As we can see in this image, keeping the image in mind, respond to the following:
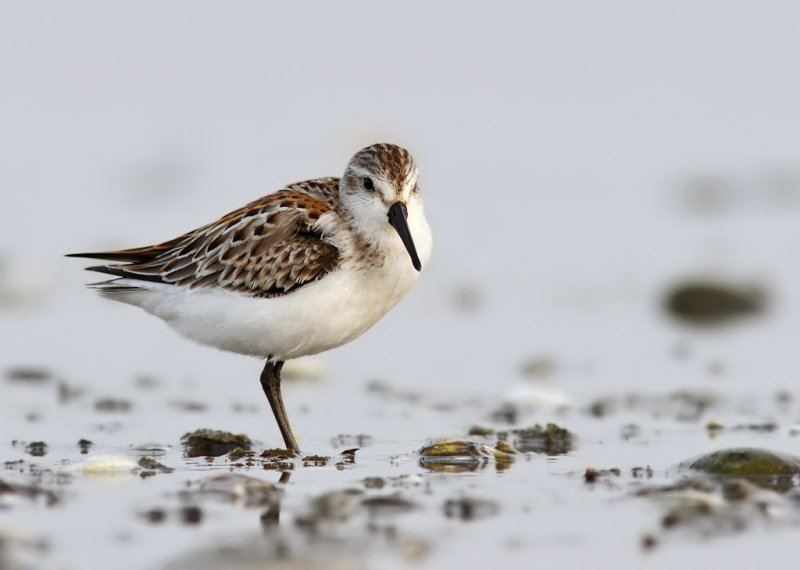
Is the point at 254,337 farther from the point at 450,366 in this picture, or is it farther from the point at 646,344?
the point at 646,344

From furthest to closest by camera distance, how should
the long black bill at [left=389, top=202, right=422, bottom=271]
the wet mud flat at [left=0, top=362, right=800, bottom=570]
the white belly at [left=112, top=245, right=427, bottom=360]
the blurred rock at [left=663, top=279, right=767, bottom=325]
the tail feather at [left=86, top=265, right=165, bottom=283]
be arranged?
the blurred rock at [left=663, top=279, right=767, bottom=325]
the tail feather at [left=86, top=265, right=165, bottom=283]
the white belly at [left=112, top=245, right=427, bottom=360]
the long black bill at [left=389, top=202, right=422, bottom=271]
the wet mud flat at [left=0, top=362, right=800, bottom=570]

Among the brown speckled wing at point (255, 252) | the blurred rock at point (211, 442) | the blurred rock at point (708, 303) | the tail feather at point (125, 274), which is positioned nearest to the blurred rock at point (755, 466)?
the brown speckled wing at point (255, 252)

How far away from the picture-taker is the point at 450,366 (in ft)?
29.5

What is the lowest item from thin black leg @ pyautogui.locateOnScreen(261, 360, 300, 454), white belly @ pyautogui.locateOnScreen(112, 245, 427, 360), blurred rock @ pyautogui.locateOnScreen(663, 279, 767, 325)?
thin black leg @ pyautogui.locateOnScreen(261, 360, 300, 454)

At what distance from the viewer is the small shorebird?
675cm

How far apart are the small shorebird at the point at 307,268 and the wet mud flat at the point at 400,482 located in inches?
22.4

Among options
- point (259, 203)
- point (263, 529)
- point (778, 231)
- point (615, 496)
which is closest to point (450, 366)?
point (259, 203)

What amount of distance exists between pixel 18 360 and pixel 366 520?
4.62 metres

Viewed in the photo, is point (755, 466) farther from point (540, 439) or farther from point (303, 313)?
point (303, 313)

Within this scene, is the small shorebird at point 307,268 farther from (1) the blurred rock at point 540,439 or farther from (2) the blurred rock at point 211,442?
(1) the blurred rock at point 540,439

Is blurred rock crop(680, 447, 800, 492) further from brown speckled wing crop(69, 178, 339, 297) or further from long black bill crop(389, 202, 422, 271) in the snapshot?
brown speckled wing crop(69, 178, 339, 297)

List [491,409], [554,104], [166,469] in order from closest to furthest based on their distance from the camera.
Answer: [166,469]
[491,409]
[554,104]

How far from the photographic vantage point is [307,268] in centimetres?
677

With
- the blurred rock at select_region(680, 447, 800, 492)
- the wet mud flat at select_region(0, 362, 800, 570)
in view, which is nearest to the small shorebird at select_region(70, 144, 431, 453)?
the wet mud flat at select_region(0, 362, 800, 570)
